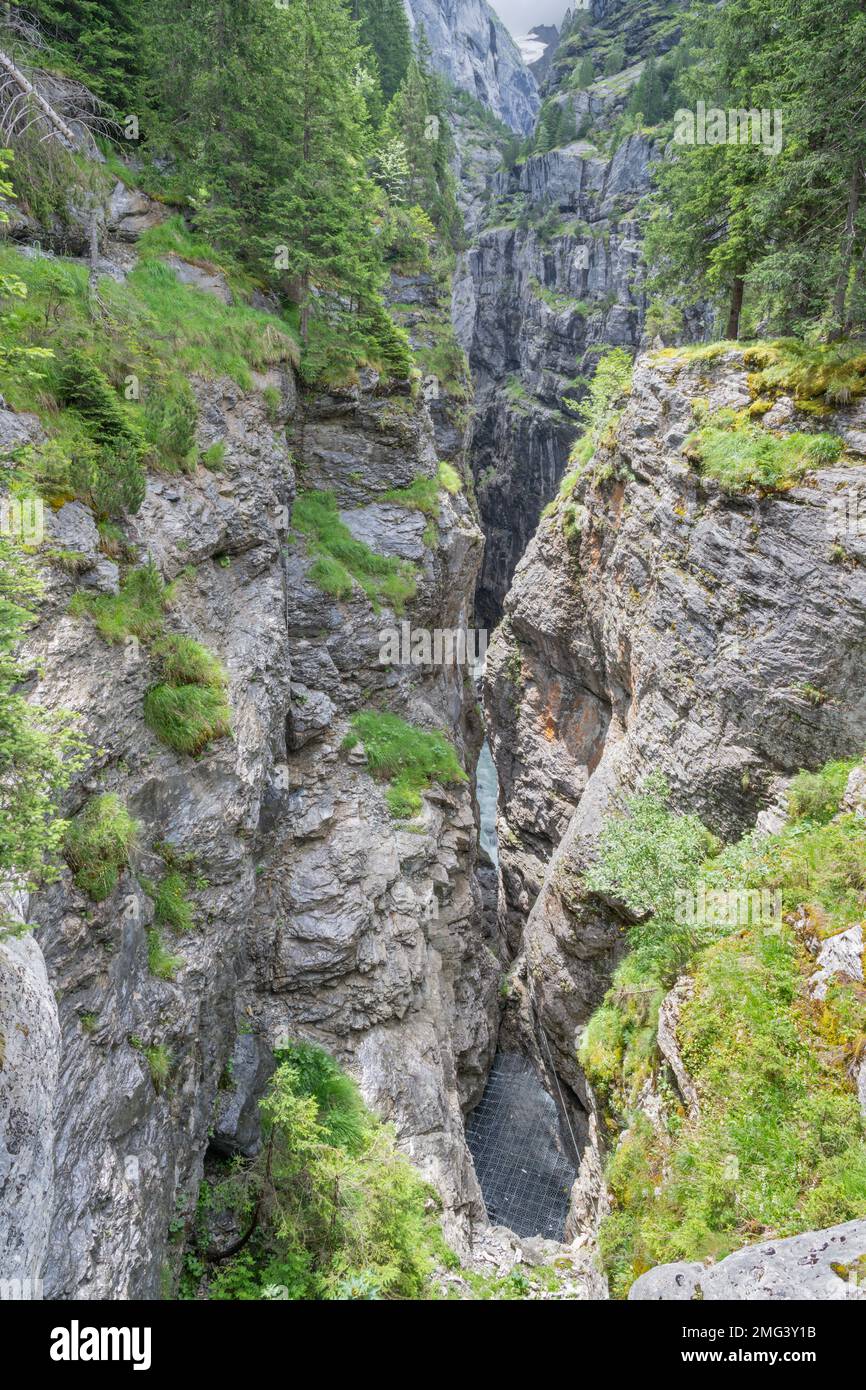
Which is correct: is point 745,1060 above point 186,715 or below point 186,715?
below

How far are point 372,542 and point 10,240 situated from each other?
10349 millimetres

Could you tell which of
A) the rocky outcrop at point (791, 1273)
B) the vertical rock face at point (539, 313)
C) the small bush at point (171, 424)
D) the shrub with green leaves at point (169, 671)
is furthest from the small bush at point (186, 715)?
the vertical rock face at point (539, 313)

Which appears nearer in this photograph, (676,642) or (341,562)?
(676,642)

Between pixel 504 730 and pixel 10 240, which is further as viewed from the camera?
pixel 504 730

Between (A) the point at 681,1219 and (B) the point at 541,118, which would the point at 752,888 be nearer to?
(A) the point at 681,1219

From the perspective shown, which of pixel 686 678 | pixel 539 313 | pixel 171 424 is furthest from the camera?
pixel 539 313

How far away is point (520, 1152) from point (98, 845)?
2094cm

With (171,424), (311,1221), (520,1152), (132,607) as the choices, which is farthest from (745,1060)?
(520,1152)

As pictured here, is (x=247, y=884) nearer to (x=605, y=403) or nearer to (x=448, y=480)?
(x=448, y=480)

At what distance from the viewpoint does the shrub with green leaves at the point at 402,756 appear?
1708cm

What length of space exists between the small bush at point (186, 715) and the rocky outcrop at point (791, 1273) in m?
8.73

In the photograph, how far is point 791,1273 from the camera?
5289 millimetres
